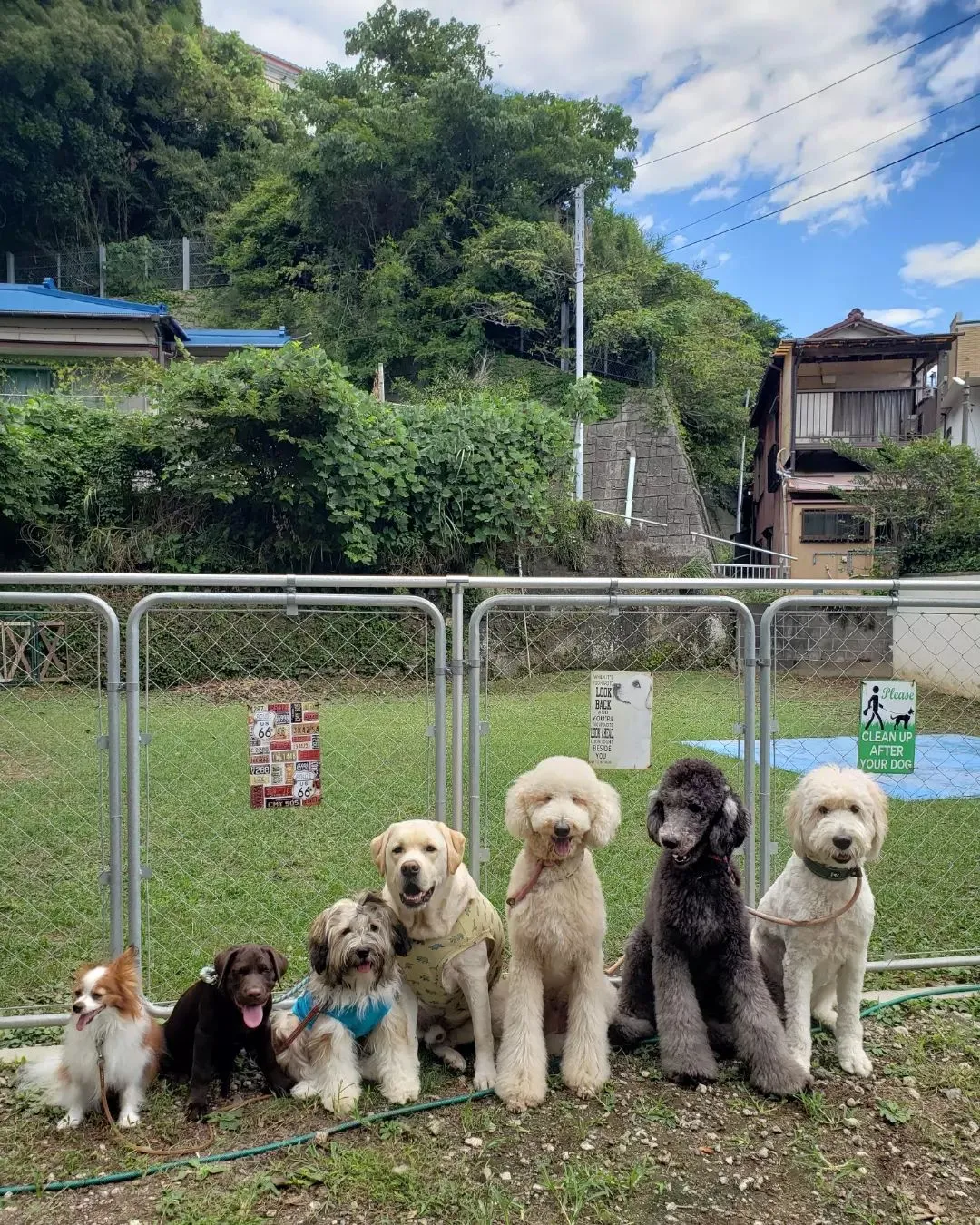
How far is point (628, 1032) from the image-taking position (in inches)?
115

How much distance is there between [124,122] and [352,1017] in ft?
117

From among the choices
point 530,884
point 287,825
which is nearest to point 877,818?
point 530,884

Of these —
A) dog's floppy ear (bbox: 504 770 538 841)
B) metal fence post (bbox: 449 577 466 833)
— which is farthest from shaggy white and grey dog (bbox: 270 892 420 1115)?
metal fence post (bbox: 449 577 466 833)

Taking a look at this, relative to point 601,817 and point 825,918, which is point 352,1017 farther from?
point 825,918

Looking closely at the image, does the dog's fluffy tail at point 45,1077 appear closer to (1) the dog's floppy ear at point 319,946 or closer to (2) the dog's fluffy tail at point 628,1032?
(1) the dog's floppy ear at point 319,946

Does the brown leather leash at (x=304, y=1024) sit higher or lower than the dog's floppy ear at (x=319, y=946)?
lower

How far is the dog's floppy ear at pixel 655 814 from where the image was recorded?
2.73 metres

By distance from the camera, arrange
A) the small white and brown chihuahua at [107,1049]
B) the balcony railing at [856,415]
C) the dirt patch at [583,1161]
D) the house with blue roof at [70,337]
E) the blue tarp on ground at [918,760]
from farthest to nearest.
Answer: the balcony railing at [856,415]
the house with blue roof at [70,337]
the blue tarp on ground at [918,760]
the small white and brown chihuahua at [107,1049]
the dirt patch at [583,1161]

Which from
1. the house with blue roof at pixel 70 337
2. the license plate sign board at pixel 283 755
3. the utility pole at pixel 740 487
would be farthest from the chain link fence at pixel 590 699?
the utility pole at pixel 740 487

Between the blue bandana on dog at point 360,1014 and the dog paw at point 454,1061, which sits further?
the dog paw at point 454,1061

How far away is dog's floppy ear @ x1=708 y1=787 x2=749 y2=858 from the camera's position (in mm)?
2680

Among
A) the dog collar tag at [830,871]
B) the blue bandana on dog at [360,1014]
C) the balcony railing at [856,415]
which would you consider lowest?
the blue bandana on dog at [360,1014]

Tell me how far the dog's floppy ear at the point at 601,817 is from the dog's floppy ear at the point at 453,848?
17.0 inches

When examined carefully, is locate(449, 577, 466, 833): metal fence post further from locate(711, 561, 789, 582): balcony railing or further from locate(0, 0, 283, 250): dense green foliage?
locate(0, 0, 283, 250): dense green foliage
